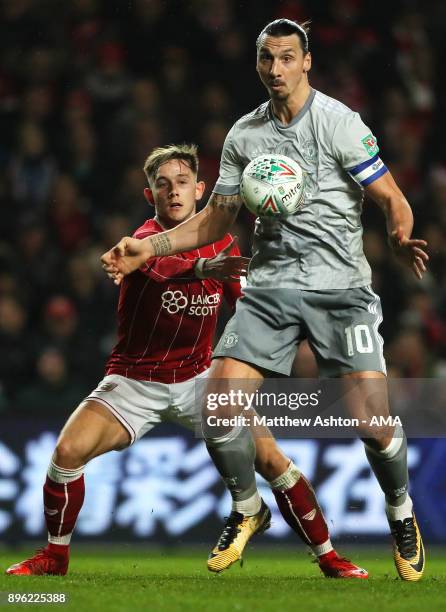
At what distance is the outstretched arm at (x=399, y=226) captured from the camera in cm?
510

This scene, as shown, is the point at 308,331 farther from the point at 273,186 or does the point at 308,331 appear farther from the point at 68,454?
the point at 68,454

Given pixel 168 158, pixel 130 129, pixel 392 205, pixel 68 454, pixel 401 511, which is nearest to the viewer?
pixel 392 205

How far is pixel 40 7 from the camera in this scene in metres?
11.7

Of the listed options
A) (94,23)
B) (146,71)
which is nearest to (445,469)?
(146,71)

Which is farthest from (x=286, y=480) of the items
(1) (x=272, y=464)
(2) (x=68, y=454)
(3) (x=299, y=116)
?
(3) (x=299, y=116)

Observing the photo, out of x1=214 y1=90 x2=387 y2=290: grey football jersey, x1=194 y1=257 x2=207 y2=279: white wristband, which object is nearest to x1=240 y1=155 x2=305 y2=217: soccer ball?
x1=214 y1=90 x2=387 y2=290: grey football jersey

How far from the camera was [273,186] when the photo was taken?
520 cm

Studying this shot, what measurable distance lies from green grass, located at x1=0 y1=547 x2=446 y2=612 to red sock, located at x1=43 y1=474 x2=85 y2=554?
17cm

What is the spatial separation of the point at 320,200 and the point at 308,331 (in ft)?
1.78

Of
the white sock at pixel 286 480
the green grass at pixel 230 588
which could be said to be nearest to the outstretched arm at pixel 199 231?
the white sock at pixel 286 480

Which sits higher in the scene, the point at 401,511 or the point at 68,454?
the point at 68,454

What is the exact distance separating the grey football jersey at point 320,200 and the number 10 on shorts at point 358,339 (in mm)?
180

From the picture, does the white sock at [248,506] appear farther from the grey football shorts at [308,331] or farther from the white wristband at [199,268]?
the white wristband at [199,268]

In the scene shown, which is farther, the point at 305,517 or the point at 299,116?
the point at 305,517
